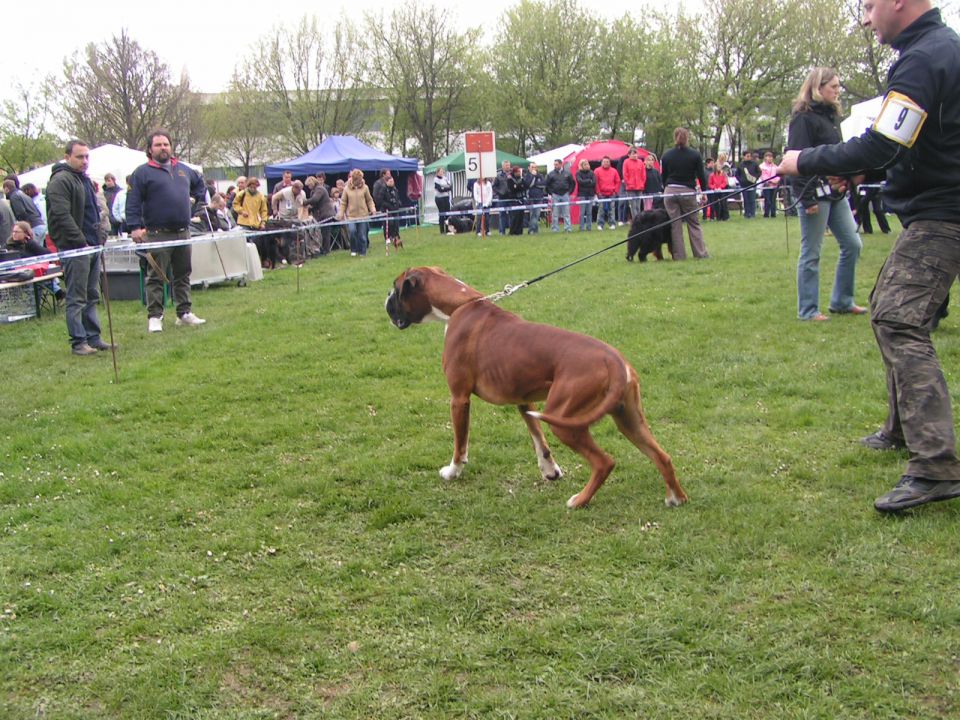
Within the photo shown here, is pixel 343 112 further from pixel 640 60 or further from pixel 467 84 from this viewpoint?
pixel 640 60

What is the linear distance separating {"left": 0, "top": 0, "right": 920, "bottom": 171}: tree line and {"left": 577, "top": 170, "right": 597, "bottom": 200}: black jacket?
22011 millimetres

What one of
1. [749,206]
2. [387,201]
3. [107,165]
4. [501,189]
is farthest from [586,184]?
[107,165]

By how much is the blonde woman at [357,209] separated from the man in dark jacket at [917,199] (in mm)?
15460

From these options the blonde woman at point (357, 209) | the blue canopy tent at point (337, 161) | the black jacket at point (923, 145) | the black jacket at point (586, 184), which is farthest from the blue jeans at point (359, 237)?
the black jacket at point (923, 145)

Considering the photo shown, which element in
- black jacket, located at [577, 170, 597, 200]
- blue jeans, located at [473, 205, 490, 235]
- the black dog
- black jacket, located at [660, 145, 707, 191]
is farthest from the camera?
black jacket, located at [577, 170, 597, 200]

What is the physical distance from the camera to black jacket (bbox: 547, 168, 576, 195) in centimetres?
2250

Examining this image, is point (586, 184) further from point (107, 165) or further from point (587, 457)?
point (587, 457)

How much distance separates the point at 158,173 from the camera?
885cm

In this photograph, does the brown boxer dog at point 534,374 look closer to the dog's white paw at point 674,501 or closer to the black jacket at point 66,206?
the dog's white paw at point 674,501

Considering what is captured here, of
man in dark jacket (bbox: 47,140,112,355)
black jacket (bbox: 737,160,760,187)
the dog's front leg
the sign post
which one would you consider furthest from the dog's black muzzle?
black jacket (bbox: 737,160,760,187)

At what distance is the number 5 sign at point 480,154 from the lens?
22031 millimetres

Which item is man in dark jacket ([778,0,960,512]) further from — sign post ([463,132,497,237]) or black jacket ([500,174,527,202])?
black jacket ([500,174,527,202])

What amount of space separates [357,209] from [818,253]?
12.7 m

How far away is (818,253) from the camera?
7.61 m
